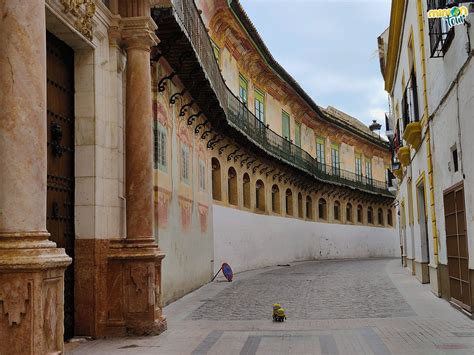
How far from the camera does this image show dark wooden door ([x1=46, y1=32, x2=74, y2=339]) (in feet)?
27.0

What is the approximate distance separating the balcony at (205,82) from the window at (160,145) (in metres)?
0.83

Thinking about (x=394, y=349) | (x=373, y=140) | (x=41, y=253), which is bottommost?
(x=394, y=349)

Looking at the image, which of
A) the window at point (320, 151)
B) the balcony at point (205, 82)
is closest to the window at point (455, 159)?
the balcony at point (205, 82)

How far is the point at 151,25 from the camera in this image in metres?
9.66

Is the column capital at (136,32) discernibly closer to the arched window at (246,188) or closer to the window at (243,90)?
the window at (243,90)

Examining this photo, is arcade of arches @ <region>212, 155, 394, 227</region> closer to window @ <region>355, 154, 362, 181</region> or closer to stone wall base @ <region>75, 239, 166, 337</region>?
window @ <region>355, 154, 362, 181</region>

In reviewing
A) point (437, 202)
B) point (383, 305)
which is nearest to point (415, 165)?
point (437, 202)

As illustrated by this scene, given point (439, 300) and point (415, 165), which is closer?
point (439, 300)

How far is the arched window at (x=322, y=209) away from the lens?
37844 mm

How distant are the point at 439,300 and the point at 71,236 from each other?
7387 millimetres

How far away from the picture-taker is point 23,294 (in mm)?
5676

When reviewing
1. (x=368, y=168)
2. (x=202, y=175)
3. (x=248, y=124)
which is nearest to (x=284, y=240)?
(x=248, y=124)

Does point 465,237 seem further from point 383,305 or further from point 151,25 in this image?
point 151,25

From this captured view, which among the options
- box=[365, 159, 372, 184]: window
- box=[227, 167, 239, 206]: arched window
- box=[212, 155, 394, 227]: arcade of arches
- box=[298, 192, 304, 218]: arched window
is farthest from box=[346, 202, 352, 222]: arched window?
box=[227, 167, 239, 206]: arched window
